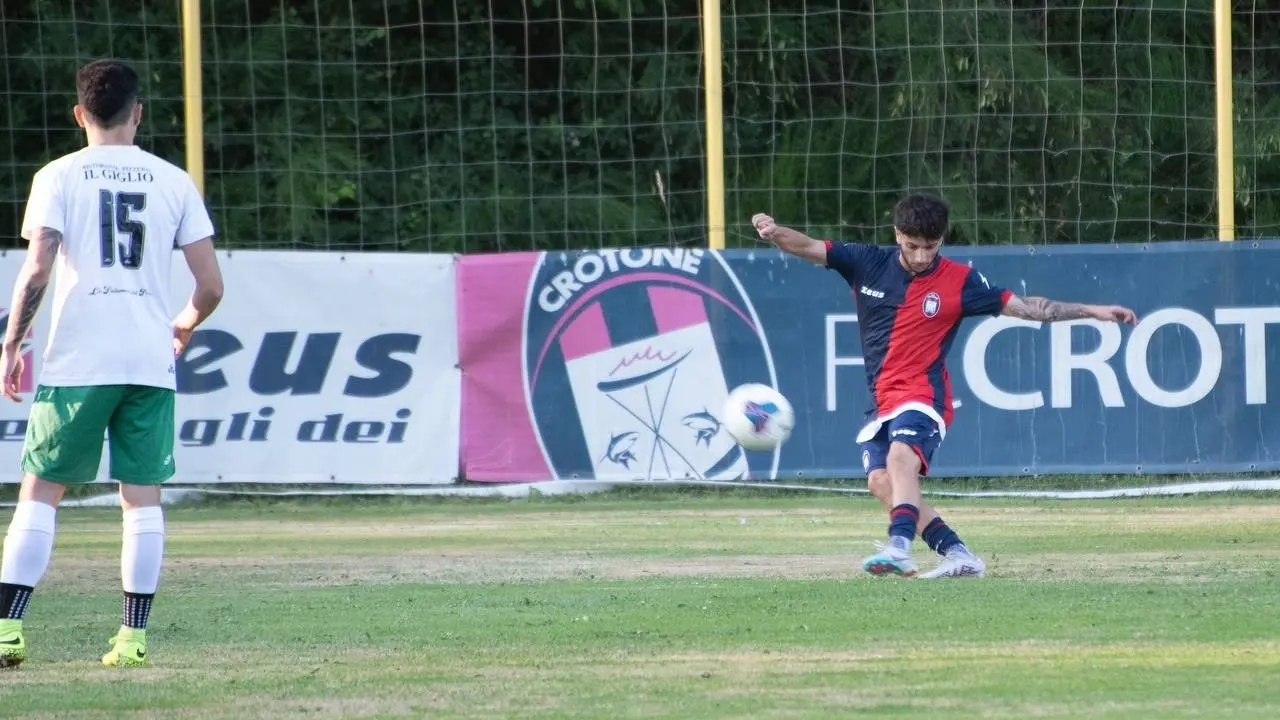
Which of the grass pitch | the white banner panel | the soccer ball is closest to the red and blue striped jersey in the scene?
the grass pitch

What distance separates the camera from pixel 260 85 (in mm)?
18672

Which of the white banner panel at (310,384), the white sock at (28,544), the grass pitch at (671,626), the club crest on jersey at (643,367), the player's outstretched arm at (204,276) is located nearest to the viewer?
the grass pitch at (671,626)

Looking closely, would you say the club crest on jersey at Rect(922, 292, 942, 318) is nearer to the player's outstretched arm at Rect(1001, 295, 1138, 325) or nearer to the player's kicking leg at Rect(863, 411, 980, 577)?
the player's outstretched arm at Rect(1001, 295, 1138, 325)

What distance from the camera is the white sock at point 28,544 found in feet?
20.5

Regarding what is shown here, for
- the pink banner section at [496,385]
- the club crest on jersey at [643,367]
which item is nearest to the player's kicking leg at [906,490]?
the club crest on jersey at [643,367]

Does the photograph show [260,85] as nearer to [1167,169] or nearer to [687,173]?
[687,173]

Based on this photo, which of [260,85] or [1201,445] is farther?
[260,85]

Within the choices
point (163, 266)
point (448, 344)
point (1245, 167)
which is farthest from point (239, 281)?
point (1245, 167)

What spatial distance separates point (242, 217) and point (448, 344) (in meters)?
4.55

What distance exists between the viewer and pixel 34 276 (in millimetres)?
6184

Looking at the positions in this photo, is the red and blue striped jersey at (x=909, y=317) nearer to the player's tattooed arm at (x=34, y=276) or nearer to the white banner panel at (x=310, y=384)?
the player's tattooed arm at (x=34, y=276)

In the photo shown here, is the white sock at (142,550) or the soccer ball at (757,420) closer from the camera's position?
the white sock at (142,550)

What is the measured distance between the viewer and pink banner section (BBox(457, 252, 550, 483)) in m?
14.5

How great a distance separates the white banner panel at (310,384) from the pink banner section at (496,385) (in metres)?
0.10
